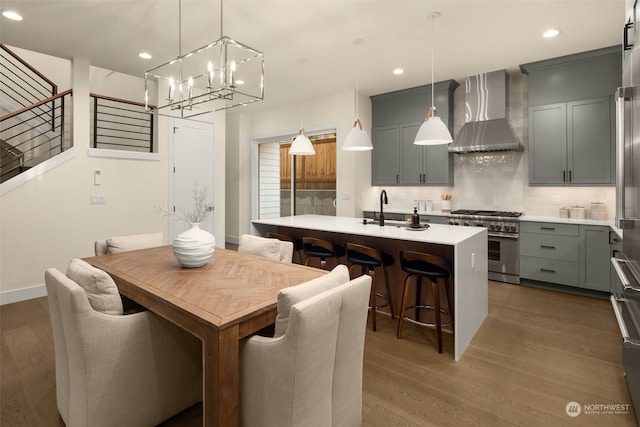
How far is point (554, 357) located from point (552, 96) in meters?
3.38

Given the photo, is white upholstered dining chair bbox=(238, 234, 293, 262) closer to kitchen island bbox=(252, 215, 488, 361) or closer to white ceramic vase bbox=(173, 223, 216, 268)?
kitchen island bbox=(252, 215, 488, 361)

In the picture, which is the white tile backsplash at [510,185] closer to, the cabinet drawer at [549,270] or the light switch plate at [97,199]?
the cabinet drawer at [549,270]

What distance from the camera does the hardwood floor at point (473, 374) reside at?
6.38 ft

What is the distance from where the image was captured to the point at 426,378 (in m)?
2.32

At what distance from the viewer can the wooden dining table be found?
1.37 metres

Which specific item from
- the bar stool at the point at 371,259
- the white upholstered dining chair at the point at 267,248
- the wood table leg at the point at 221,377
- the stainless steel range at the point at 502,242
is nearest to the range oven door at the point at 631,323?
the bar stool at the point at 371,259

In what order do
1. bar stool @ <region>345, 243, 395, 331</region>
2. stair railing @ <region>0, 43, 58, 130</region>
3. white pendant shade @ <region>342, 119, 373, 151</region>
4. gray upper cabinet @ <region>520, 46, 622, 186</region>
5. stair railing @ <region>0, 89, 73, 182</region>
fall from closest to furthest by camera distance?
1. bar stool @ <region>345, 243, 395, 331</region>
2. white pendant shade @ <region>342, 119, 373, 151</region>
3. gray upper cabinet @ <region>520, 46, 622, 186</region>
4. stair railing @ <region>0, 89, 73, 182</region>
5. stair railing @ <region>0, 43, 58, 130</region>

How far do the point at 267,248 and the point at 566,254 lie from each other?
11.9 ft

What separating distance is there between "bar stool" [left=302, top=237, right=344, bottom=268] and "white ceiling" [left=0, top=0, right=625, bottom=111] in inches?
86.3

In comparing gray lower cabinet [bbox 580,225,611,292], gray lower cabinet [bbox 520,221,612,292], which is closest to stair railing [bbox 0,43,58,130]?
gray lower cabinet [bbox 520,221,612,292]

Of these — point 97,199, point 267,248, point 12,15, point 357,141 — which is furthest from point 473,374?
point 12,15

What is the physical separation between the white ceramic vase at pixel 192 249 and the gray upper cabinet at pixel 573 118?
433 centimetres

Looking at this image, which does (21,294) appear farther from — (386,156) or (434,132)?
(386,156)

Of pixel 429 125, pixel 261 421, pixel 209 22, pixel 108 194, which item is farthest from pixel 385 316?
pixel 108 194
